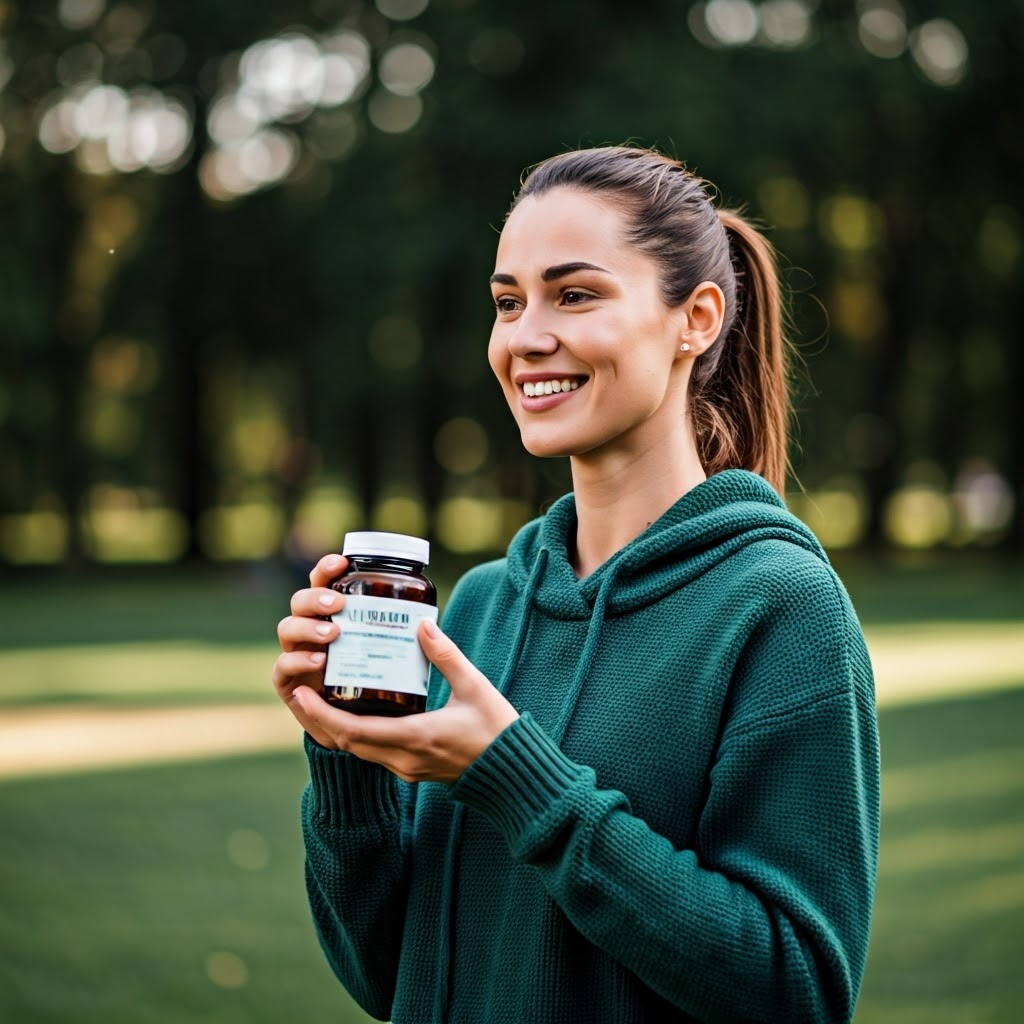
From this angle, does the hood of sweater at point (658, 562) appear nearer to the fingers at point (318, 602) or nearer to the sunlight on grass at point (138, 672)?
the fingers at point (318, 602)

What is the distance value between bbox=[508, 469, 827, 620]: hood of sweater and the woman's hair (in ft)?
0.84

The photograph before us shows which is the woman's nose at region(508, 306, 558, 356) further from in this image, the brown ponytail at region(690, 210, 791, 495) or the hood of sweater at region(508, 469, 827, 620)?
the brown ponytail at region(690, 210, 791, 495)

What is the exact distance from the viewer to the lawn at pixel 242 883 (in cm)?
550

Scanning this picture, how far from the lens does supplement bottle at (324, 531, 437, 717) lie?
212cm

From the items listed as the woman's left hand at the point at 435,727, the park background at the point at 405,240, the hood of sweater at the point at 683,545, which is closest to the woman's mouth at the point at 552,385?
the hood of sweater at the point at 683,545

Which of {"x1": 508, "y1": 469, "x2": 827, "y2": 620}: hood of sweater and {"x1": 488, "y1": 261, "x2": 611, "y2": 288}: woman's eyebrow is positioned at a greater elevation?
{"x1": 488, "y1": 261, "x2": 611, "y2": 288}: woman's eyebrow

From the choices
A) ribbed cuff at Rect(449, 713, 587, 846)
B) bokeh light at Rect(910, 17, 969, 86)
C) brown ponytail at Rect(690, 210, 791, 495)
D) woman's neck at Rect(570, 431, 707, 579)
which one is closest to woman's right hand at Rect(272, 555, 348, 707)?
ribbed cuff at Rect(449, 713, 587, 846)

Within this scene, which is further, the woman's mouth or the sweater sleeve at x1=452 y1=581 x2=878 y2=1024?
the woman's mouth

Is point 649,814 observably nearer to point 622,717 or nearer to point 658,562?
point 622,717

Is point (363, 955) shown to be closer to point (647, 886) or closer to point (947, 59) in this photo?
point (647, 886)

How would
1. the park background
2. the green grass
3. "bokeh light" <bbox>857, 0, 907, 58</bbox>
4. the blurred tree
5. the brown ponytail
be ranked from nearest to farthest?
1. the brown ponytail
2. the green grass
3. the park background
4. the blurred tree
5. "bokeh light" <bbox>857, 0, 907, 58</bbox>

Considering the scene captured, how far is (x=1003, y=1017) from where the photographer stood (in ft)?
17.2

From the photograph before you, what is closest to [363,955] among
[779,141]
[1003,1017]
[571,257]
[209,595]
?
[571,257]

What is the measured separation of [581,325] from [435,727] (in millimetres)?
755
